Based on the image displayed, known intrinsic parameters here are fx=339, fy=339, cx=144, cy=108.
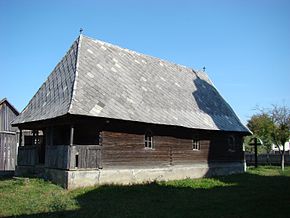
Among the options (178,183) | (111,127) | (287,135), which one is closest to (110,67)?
(111,127)

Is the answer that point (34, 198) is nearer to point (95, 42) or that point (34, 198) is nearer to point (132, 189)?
point (132, 189)

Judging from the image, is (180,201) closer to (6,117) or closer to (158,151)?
(158,151)

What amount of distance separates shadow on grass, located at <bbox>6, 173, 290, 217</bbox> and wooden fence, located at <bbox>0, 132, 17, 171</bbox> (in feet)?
39.8

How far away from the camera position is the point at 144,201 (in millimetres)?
12289

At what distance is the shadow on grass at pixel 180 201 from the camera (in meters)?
10.1

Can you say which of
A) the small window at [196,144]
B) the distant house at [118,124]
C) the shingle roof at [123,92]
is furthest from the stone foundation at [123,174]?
the shingle roof at [123,92]

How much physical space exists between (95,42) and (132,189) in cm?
990

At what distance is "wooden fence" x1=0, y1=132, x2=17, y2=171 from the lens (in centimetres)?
2383

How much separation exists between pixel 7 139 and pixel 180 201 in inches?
640

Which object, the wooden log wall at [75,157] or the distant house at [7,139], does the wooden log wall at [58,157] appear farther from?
the distant house at [7,139]

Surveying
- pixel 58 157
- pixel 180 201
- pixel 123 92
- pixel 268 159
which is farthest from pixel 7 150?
pixel 268 159

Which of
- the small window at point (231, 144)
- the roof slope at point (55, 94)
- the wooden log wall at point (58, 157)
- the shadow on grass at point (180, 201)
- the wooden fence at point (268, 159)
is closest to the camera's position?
the shadow on grass at point (180, 201)

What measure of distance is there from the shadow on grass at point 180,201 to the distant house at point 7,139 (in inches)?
478

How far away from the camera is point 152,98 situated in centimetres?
1988
